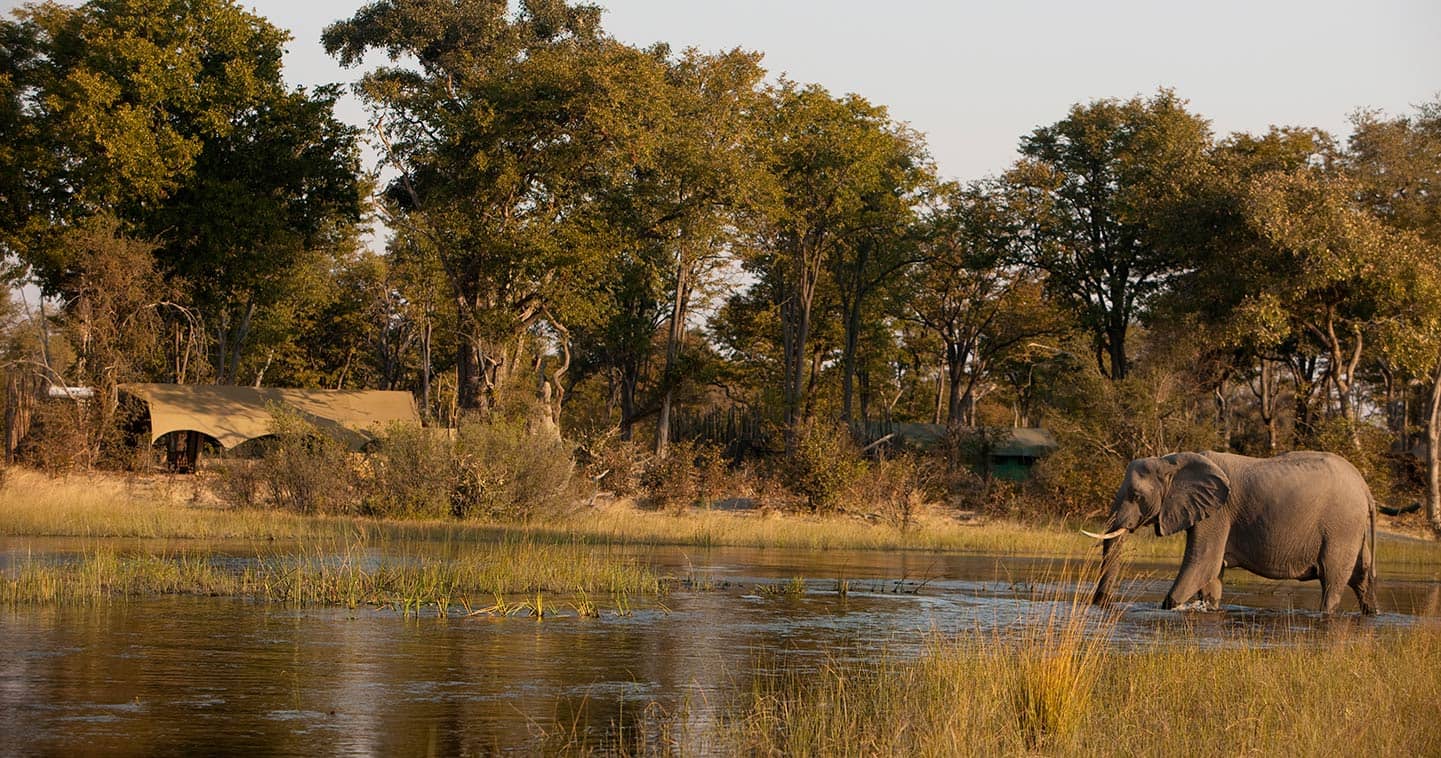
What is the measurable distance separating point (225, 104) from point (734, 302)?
89.9 ft

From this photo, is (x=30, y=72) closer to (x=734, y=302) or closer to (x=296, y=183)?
(x=296, y=183)

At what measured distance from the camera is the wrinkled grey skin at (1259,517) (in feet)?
68.4

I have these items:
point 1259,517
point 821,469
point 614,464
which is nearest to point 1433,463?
point 821,469

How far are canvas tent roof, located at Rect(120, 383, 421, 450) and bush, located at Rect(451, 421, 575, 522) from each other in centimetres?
911

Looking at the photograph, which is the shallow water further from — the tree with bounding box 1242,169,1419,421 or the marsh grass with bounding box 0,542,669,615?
the tree with bounding box 1242,169,1419,421

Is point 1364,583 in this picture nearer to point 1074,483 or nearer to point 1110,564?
point 1110,564

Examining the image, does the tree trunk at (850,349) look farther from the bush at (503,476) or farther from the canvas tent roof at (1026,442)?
the bush at (503,476)

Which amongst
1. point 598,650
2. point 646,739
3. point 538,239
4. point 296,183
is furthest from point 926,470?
point 646,739

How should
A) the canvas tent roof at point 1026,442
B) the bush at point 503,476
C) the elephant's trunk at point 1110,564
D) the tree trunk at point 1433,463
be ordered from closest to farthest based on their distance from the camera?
1. the elephant's trunk at point 1110,564
2. the bush at point 503,476
3. the tree trunk at point 1433,463
4. the canvas tent roof at point 1026,442

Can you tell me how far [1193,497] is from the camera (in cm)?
2092

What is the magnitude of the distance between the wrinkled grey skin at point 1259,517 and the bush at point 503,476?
16.9 metres

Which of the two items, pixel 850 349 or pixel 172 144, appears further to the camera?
pixel 850 349

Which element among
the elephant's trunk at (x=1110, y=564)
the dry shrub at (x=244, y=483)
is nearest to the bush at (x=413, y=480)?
the dry shrub at (x=244, y=483)

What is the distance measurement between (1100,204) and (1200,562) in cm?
3321
